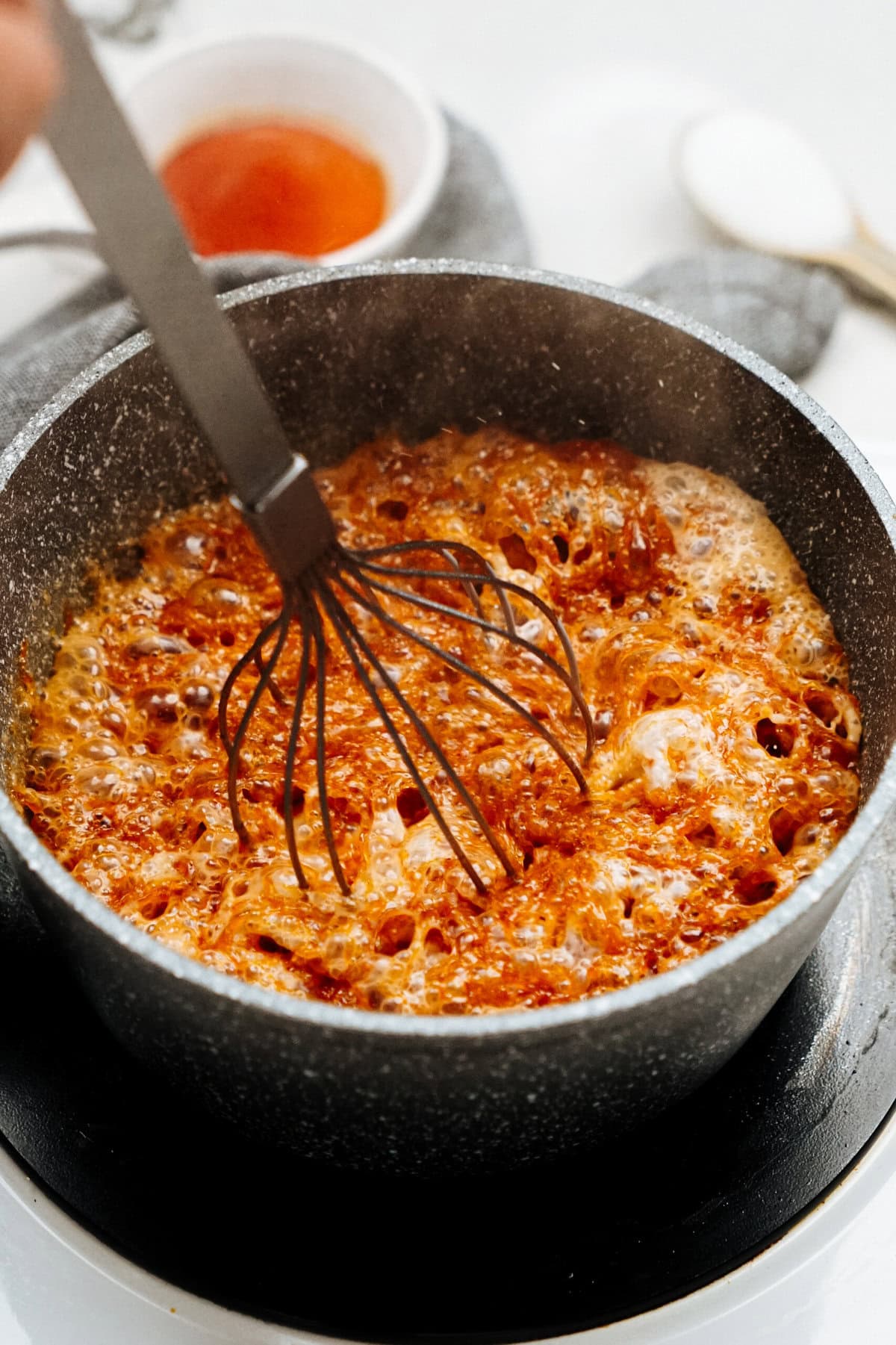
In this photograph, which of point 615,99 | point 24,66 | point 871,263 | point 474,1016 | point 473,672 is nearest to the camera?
point 24,66

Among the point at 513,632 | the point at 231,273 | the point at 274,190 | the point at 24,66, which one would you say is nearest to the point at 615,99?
the point at 274,190

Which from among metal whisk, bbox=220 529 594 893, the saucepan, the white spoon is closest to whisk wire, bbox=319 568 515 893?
metal whisk, bbox=220 529 594 893

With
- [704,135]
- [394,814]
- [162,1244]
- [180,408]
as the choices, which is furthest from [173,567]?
[704,135]

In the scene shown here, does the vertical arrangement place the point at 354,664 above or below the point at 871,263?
above

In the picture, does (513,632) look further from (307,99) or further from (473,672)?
(307,99)

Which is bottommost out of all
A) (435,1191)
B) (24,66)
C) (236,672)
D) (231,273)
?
(435,1191)

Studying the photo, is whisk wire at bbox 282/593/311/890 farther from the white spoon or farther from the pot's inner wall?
the white spoon
